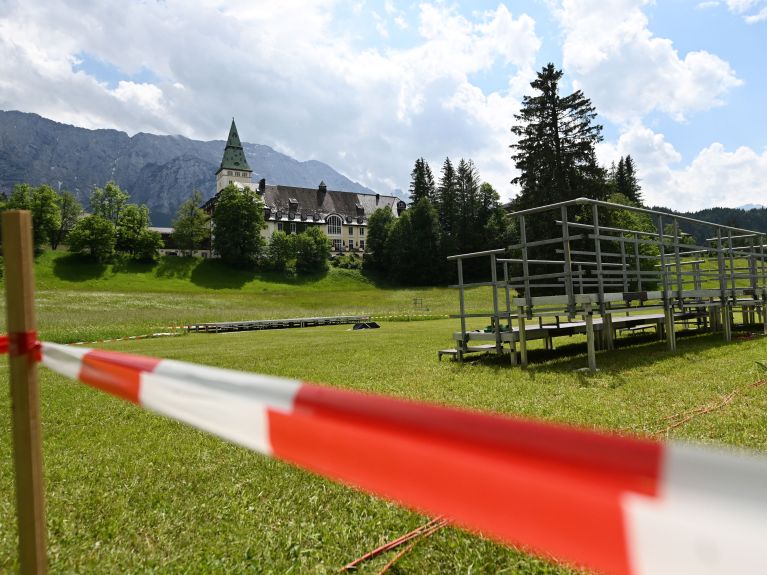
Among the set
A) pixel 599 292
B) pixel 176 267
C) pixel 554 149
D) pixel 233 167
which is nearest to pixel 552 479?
pixel 599 292

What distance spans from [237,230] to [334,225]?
26741 millimetres

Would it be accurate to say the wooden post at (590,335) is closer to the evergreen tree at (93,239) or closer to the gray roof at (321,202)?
the evergreen tree at (93,239)

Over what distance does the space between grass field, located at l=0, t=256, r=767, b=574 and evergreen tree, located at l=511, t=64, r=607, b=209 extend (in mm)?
27968

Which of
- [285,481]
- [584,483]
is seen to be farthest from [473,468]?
[285,481]

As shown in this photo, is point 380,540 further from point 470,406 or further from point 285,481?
point 470,406

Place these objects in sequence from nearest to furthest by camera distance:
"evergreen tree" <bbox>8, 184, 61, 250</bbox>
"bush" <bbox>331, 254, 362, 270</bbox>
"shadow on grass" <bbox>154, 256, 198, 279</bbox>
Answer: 1. "shadow on grass" <bbox>154, 256, 198, 279</bbox>
2. "evergreen tree" <bbox>8, 184, 61, 250</bbox>
3. "bush" <bbox>331, 254, 362, 270</bbox>

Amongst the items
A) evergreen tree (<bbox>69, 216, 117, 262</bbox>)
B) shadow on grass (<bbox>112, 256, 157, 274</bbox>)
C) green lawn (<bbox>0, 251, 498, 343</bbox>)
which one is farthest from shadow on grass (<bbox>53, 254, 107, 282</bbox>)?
shadow on grass (<bbox>112, 256, 157, 274</bbox>)

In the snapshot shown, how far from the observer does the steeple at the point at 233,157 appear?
10119cm

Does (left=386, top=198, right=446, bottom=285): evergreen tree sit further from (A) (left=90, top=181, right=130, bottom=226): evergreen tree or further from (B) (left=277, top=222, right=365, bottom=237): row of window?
(A) (left=90, top=181, right=130, bottom=226): evergreen tree

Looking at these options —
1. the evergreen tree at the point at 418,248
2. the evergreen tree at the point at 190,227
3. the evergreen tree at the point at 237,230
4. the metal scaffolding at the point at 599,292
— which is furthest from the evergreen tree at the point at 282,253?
the metal scaffolding at the point at 599,292

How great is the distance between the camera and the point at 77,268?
60875 millimetres

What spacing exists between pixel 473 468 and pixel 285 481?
3249mm

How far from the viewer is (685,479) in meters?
0.60

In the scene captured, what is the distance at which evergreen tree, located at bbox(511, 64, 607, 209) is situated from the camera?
117 ft
